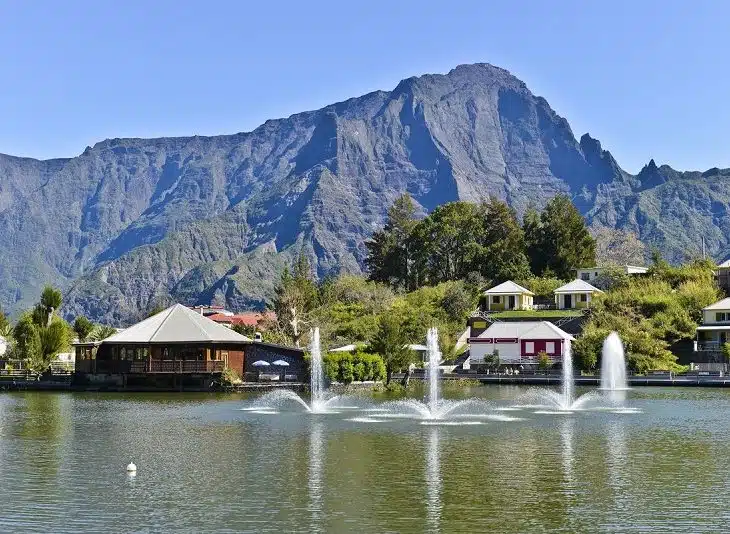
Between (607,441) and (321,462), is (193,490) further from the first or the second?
(607,441)

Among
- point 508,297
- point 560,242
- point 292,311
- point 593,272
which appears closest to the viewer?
point 292,311

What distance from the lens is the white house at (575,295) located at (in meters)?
95.8

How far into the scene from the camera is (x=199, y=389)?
216 feet

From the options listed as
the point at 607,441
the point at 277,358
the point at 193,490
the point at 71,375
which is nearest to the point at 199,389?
the point at 277,358

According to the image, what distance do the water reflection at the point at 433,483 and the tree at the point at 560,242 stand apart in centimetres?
7666

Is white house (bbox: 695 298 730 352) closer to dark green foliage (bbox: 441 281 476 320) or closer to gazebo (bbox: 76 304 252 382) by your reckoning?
dark green foliage (bbox: 441 281 476 320)

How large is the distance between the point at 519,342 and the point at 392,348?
17.8 m

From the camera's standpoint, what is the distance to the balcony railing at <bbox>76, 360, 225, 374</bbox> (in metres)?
66.8

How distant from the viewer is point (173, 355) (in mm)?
68000

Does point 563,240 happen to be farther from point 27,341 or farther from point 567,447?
point 567,447

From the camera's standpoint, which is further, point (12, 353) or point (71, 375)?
point (12, 353)

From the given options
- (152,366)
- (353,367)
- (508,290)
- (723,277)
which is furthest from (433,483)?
(508,290)

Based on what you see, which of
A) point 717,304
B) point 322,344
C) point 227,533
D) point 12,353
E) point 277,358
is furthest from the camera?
point 12,353

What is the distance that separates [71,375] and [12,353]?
816 inches
